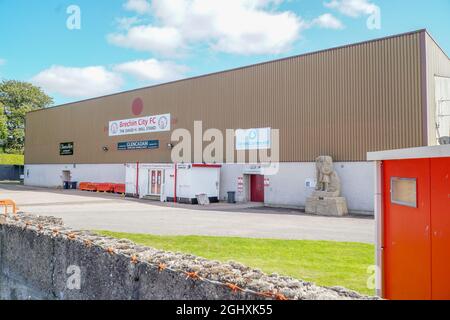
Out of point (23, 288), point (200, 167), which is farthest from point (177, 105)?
point (23, 288)

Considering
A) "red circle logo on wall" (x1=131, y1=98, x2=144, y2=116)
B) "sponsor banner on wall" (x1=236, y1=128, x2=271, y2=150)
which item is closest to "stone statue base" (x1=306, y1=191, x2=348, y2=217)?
"sponsor banner on wall" (x1=236, y1=128, x2=271, y2=150)

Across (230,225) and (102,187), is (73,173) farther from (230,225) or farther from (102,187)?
(230,225)

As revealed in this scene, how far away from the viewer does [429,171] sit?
4414mm

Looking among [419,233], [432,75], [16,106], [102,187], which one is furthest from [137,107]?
[16,106]

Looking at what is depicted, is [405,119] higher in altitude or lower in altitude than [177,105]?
lower

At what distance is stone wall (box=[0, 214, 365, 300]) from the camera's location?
354 cm

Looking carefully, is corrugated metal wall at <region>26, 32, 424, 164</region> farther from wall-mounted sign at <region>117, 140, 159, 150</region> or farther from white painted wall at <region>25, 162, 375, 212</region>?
white painted wall at <region>25, 162, 375, 212</region>

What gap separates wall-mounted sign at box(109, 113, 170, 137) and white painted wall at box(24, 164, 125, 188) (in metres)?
3.22

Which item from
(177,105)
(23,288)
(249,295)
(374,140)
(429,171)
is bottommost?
(23,288)

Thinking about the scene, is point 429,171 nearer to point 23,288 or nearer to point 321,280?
point 321,280

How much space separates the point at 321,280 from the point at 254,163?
18239mm

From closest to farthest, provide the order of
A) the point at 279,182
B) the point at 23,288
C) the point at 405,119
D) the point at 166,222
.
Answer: the point at 23,288 < the point at 166,222 < the point at 405,119 < the point at 279,182

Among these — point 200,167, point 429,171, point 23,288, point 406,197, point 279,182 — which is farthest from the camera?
point 200,167

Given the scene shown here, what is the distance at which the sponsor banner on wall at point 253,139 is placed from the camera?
2500 centimetres
